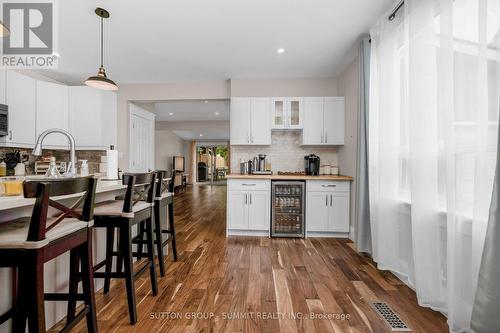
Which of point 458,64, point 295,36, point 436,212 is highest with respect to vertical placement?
point 295,36

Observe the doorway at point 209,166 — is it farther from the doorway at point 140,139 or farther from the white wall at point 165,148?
the doorway at point 140,139

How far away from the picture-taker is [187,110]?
7.18 metres

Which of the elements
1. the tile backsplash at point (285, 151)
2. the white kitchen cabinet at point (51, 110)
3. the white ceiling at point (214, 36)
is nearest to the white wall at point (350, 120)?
the white ceiling at point (214, 36)

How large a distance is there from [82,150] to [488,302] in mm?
5636

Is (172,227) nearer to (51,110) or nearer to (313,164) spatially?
(313,164)

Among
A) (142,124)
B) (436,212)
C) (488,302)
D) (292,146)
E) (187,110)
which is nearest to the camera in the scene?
(488,302)

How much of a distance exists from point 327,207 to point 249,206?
1200mm

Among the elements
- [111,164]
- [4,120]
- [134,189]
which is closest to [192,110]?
[4,120]

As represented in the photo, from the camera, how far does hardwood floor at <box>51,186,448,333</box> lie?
5.44 ft

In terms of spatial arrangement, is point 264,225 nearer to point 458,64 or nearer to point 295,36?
point 295,36

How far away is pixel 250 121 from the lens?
4.07 metres

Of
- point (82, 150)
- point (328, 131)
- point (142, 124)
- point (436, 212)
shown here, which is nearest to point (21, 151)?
point (82, 150)

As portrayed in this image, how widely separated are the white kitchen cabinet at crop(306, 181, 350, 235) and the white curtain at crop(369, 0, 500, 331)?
99 cm

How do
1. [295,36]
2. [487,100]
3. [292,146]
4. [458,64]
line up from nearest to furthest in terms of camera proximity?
[487,100] → [458,64] → [295,36] → [292,146]
